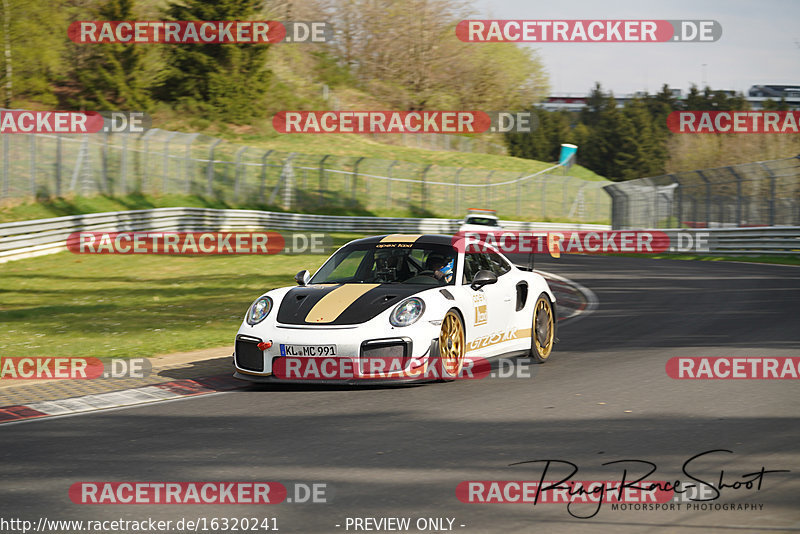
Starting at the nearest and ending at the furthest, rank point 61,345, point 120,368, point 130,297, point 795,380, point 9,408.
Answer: point 9,408 → point 795,380 → point 120,368 → point 61,345 → point 130,297

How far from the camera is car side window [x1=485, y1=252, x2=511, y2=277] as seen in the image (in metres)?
10.1

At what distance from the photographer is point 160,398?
8445mm

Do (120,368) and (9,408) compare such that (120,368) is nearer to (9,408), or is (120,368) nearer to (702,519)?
(9,408)

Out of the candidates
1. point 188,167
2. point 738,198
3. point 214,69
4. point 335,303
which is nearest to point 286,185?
point 188,167

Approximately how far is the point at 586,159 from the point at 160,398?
95.1 metres

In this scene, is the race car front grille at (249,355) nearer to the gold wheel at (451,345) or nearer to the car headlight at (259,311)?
the car headlight at (259,311)

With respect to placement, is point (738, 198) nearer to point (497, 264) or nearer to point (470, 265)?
point (497, 264)

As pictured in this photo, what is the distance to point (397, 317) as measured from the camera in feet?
27.8

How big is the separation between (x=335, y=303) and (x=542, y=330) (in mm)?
2781

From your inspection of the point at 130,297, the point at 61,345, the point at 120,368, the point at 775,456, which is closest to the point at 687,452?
the point at 775,456

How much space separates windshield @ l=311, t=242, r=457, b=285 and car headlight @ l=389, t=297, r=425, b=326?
79cm

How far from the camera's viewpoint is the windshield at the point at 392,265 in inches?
376

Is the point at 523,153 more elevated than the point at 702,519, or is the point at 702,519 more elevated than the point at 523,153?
the point at 523,153

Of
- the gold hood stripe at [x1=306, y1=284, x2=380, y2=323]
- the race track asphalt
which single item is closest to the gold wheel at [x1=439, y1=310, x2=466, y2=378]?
the race track asphalt
